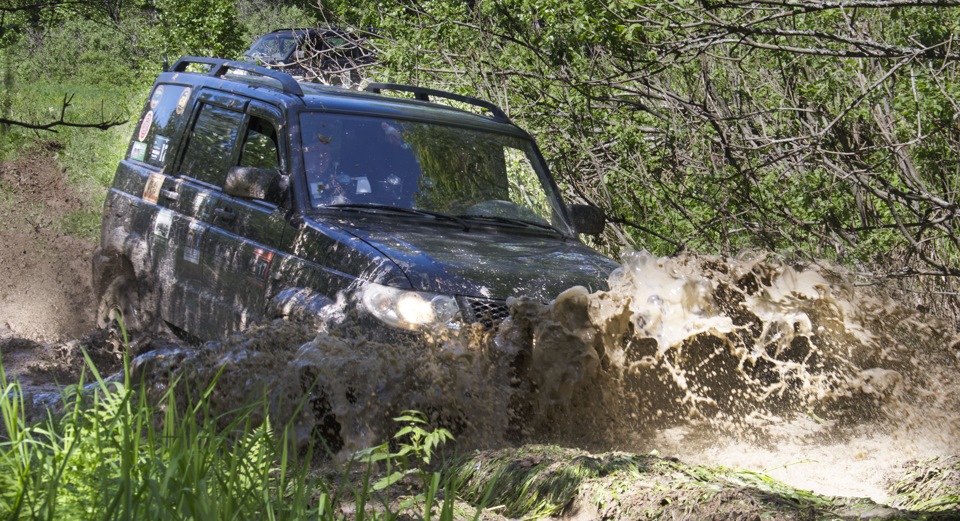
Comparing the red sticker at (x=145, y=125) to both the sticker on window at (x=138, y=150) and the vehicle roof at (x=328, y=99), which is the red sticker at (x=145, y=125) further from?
the vehicle roof at (x=328, y=99)

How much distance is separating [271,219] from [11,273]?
17.2ft

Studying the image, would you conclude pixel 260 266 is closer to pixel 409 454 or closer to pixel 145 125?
pixel 409 454

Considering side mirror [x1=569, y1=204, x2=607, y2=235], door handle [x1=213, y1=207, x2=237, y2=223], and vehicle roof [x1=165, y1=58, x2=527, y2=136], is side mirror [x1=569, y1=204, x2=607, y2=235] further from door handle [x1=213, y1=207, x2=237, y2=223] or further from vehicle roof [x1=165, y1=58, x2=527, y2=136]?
door handle [x1=213, y1=207, x2=237, y2=223]

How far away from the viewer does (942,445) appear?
17.0ft

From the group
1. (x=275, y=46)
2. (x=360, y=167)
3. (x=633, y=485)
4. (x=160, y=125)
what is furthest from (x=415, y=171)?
(x=275, y=46)

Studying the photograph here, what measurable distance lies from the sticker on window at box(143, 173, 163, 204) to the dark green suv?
0.01m

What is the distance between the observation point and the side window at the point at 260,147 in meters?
6.24

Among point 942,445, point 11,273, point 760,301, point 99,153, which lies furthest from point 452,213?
point 99,153

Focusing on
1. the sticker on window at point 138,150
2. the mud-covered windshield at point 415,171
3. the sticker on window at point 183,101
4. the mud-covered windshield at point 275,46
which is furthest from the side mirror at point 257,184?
the mud-covered windshield at point 275,46

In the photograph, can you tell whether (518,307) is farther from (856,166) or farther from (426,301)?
(856,166)

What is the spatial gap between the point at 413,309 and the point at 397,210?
40.9 inches

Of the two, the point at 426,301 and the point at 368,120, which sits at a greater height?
the point at 368,120

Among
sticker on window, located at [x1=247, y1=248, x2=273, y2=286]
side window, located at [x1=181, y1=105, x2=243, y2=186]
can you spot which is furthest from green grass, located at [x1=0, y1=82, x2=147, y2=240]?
sticker on window, located at [x1=247, y1=248, x2=273, y2=286]

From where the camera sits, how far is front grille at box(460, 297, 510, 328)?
199 inches
